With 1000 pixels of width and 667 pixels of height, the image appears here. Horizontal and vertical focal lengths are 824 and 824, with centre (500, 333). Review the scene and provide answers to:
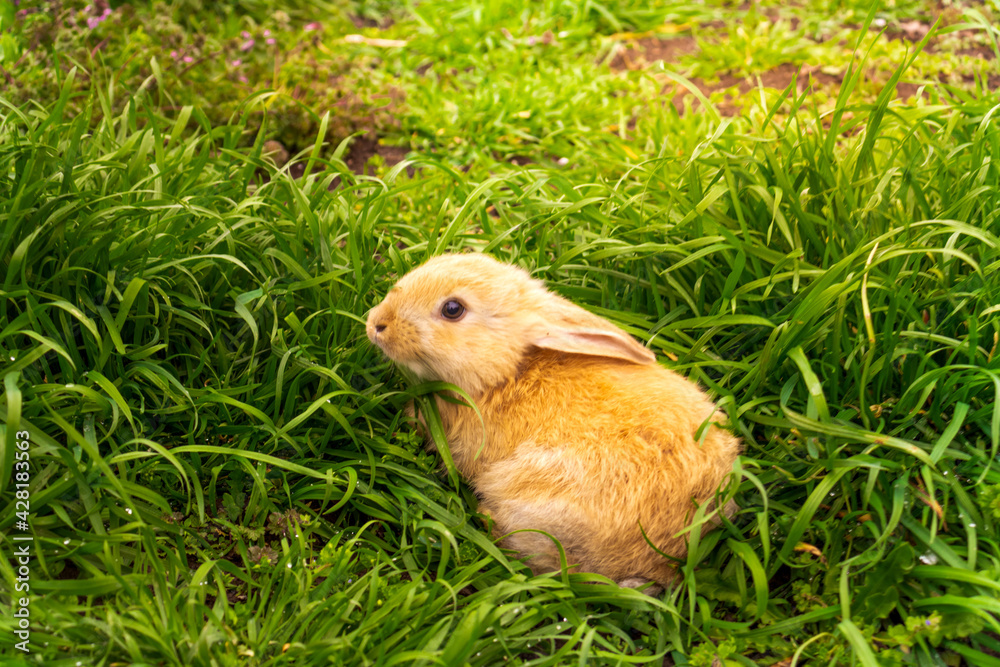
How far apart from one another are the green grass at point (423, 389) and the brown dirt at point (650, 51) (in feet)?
8.28

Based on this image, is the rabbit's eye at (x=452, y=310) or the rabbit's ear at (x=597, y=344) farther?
the rabbit's eye at (x=452, y=310)

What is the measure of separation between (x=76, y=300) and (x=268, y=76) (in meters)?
3.23

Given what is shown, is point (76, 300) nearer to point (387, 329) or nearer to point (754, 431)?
point (387, 329)

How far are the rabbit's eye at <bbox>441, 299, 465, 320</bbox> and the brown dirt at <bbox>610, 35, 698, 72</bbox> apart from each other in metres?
3.99

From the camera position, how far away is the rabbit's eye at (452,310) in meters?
3.60

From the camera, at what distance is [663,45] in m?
7.16

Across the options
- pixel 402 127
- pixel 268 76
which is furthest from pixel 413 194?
pixel 268 76

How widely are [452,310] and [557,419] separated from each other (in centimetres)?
66

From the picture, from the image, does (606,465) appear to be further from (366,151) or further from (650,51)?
(650,51)

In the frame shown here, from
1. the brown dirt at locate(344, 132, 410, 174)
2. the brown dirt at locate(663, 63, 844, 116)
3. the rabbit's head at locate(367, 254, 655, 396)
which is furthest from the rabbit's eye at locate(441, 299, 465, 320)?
the brown dirt at locate(663, 63, 844, 116)

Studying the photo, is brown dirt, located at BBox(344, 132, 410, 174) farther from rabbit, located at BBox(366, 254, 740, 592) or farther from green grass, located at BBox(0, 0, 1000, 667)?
rabbit, located at BBox(366, 254, 740, 592)

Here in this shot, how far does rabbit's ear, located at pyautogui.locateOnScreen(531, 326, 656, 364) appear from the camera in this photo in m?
3.46

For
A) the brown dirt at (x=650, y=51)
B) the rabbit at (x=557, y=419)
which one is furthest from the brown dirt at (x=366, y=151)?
the rabbit at (x=557, y=419)

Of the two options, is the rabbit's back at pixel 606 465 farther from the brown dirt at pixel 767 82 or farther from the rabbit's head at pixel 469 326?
the brown dirt at pixel 767 82
